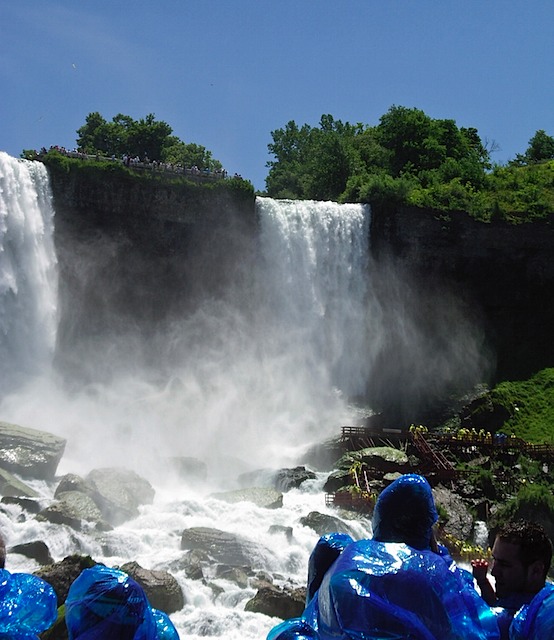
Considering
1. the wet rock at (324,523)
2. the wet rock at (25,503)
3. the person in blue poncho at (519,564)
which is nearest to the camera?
the person in blue poncho at (519,564)

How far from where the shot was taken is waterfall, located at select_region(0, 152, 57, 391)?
24969 millimetres

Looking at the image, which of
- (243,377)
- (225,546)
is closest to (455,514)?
(225,546)

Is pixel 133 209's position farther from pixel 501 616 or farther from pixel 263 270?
pixel 501 616

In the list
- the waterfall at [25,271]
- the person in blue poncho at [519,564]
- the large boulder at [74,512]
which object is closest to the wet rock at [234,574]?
the large boulder at [74,512]

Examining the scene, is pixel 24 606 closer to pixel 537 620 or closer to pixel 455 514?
pixel 537 620

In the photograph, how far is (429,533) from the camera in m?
2.77

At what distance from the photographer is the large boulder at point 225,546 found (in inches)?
567

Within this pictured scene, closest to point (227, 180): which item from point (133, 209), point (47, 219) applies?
point (133, 209)

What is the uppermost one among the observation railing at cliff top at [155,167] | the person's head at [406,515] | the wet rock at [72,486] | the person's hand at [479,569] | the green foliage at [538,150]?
the green foliage at [538,150]

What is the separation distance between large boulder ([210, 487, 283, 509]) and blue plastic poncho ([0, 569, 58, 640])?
52.8 feet

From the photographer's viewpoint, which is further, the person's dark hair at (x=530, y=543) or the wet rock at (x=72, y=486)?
the wet rock at (x=72, y=486)

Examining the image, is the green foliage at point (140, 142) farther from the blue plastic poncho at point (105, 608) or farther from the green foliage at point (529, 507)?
the blue plastic poncho at point (105, 608)

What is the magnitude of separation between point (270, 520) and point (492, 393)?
50.1 ft

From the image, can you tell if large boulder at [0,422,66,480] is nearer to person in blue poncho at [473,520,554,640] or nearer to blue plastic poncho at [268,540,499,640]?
person in blue poncho at [473,520,554,640]
